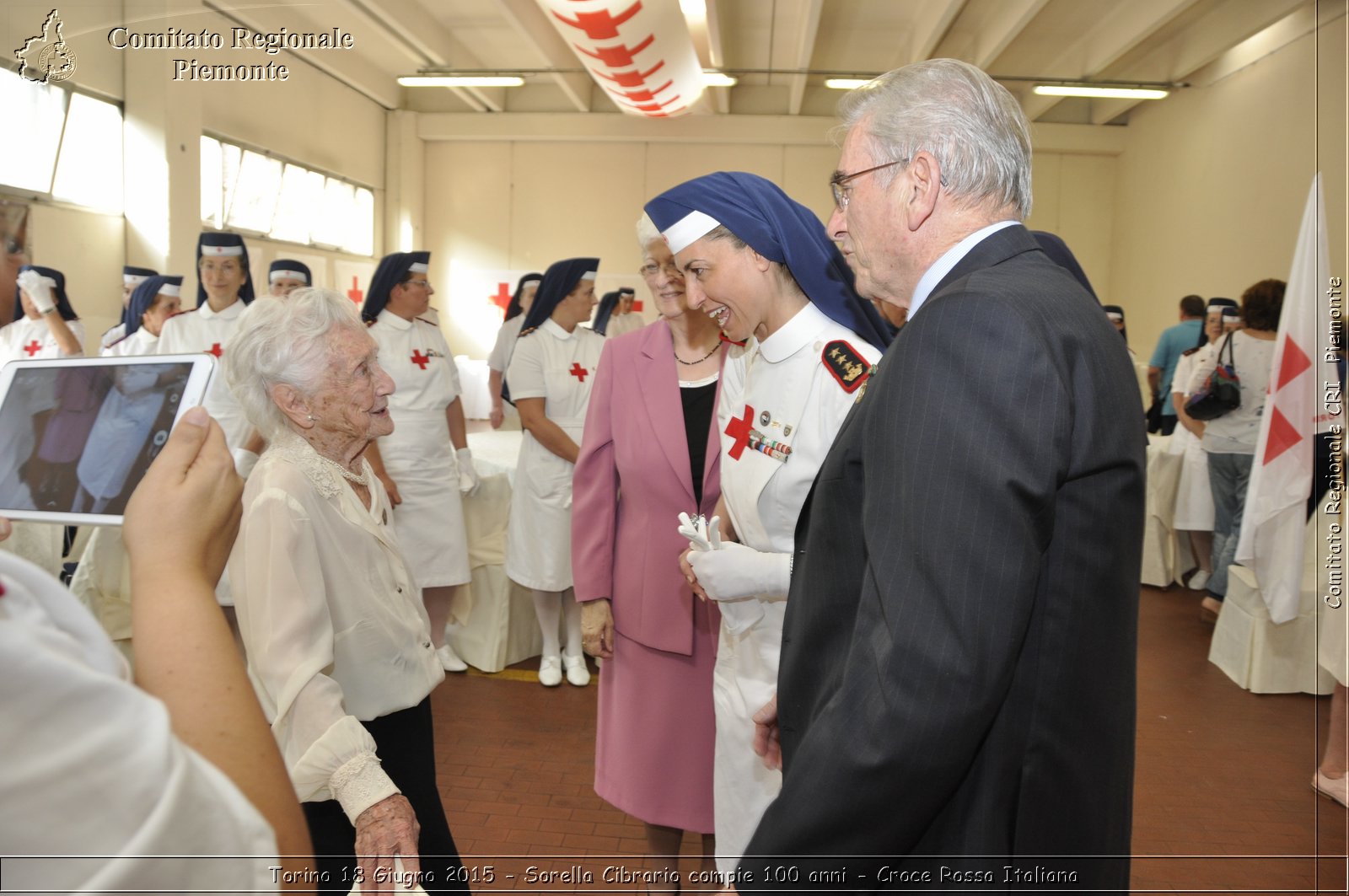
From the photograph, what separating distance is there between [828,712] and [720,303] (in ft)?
3.66

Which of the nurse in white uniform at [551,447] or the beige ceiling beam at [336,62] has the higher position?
the beige ceiling beam at [336,62]

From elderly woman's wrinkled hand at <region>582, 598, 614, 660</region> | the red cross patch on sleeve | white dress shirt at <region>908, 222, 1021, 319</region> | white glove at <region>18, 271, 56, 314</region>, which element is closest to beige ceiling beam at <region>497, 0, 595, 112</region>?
white glove at <region>18, 271, 56, 314</region>

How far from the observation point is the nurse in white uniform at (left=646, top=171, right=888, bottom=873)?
172 cm

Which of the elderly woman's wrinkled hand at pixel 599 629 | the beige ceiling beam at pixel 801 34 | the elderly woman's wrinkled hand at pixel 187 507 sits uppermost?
the beige ceiling beam at pixel 801 34

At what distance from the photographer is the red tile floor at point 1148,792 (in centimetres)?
283

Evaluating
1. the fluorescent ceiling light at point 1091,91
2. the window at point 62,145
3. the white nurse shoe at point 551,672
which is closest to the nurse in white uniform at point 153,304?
the window at point 62,145

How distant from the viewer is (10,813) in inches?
18.8

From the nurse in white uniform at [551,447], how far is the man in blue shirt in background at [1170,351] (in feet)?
17.2

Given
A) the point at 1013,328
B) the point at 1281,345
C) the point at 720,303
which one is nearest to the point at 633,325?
the point at 1281,345

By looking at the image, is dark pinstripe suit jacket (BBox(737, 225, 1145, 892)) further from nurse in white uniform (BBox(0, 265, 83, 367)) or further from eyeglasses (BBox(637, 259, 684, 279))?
nurse in white uniform (BBox(0, 265, 83, 367))

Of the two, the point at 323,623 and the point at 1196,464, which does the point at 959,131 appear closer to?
the point at 323,623

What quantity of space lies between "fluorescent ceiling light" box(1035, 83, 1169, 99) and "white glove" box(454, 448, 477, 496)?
908 centimetres

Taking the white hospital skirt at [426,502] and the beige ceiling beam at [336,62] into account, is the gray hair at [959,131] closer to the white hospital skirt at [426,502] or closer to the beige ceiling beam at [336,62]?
the white hospital skirt at [426,502]

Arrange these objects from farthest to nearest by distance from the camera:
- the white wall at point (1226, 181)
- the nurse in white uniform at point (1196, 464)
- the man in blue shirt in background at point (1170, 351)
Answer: the white wall at point (1226, 181)
the man in blue shirt in background at point (1170, 351)
the nurse in white uniform at point (1196, 464)
